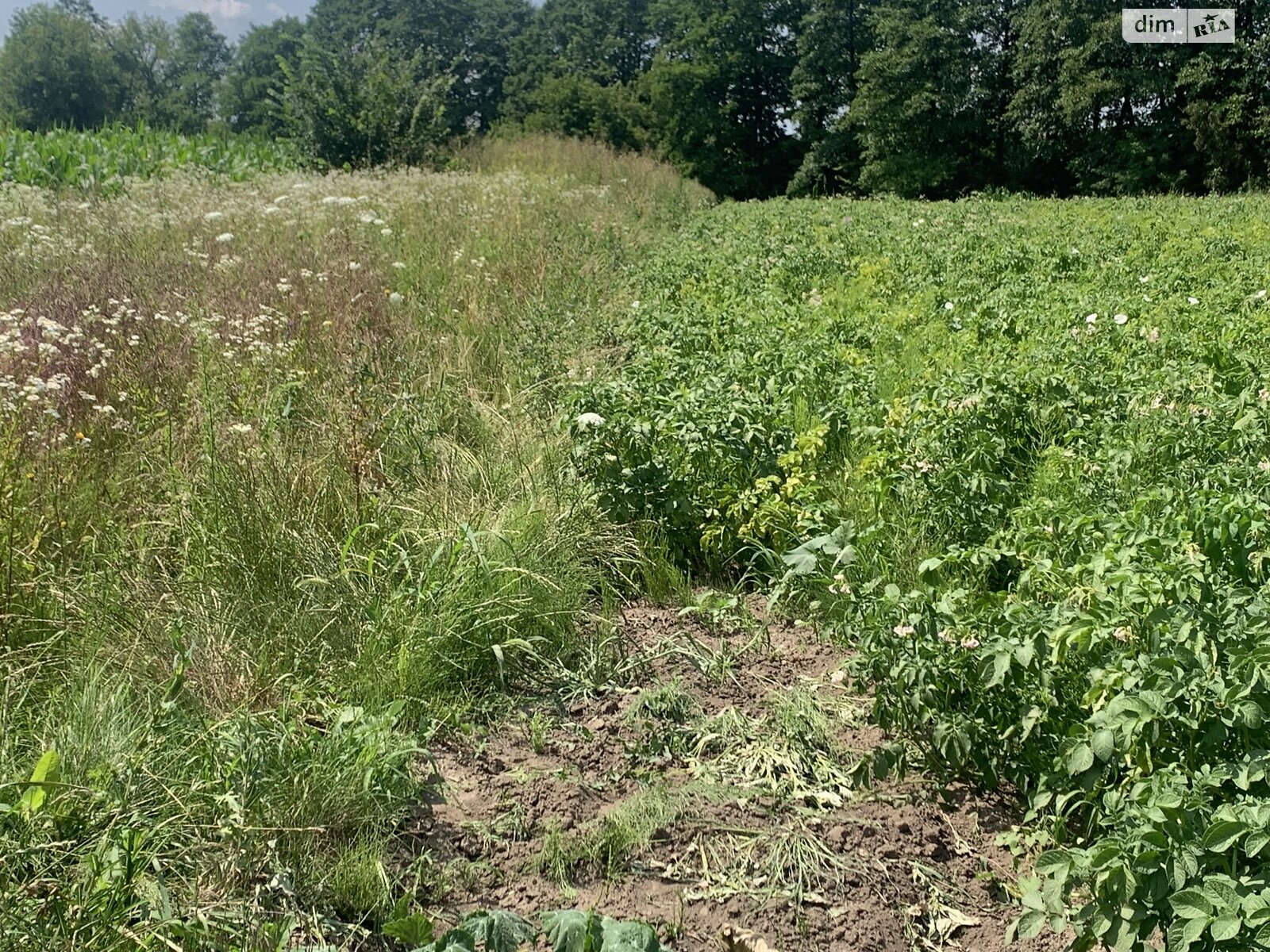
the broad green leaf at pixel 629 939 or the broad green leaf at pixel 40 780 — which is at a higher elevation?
the broad green leaf at pixel 40 780

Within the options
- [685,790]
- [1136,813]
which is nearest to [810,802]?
[685,790]

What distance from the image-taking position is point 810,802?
7.77ft

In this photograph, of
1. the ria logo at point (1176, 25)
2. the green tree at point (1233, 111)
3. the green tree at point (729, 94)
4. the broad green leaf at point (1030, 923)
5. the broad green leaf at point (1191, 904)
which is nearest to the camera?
the broad green leaf at point (1191, 904)

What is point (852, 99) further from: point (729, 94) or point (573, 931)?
point (573, 931)

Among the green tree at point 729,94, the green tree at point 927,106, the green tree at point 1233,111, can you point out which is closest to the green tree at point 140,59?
the green tree at point 729,94

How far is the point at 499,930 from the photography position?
4.82ft

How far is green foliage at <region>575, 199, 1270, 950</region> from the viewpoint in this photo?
69.2 inches

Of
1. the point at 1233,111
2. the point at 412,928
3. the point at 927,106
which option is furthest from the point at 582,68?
the point at 412,928

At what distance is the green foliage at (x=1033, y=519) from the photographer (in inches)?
69.2

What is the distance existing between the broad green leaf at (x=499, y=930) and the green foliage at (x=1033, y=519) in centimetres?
98

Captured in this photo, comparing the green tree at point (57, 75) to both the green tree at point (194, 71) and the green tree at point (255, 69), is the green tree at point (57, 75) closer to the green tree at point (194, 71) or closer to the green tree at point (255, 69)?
the green tree at point (194, 71)

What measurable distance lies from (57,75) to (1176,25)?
82.8 m

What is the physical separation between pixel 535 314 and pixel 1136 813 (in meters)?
5.22

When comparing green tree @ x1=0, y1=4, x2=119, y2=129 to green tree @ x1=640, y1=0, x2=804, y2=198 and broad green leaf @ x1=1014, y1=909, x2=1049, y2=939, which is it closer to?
green tree @ x1=640, y1=0, x2=804, y2=198
